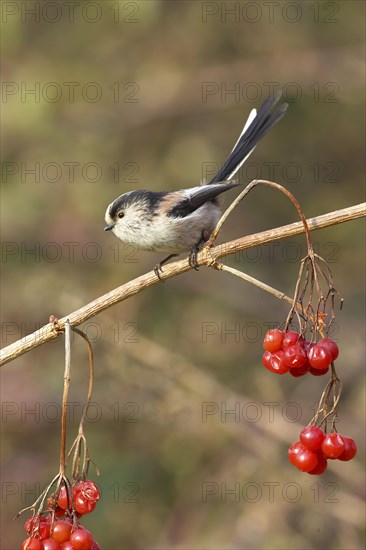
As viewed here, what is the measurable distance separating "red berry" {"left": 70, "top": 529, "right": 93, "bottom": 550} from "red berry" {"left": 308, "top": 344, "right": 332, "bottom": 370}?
741mm

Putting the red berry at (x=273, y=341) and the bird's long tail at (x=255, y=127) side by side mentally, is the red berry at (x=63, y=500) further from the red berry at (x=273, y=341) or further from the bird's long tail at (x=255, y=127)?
the bird's long tail at (x=255, y=127)

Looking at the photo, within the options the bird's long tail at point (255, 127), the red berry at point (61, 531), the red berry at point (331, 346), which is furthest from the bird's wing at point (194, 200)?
the red berry at point (61, 531)

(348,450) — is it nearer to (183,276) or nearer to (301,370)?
(301,370)

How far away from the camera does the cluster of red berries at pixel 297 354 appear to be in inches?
82.6

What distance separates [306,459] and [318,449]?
0.05 metres

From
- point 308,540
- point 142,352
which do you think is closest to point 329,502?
point 308,540

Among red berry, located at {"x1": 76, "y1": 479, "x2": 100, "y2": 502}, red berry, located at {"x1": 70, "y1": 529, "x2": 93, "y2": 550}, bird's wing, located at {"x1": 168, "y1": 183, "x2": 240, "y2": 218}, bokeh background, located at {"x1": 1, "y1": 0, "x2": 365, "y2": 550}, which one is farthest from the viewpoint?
bokeh background, located at {"x1": 1, "y1": 0, "x2": 365, "y2": 550}

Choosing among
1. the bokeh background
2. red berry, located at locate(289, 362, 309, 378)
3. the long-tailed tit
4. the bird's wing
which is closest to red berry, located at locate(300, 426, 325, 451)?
red berry, located at locate(289, 362, 309, 378)

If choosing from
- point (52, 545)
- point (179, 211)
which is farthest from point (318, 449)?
point (179, 211)

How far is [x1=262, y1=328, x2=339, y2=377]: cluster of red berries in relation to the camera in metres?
2.10

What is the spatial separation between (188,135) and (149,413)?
237 cm

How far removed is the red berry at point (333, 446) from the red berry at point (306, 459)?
34 mm

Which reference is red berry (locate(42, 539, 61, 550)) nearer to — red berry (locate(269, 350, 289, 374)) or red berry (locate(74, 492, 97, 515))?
red berry (locate(74, 492, 97, 515))

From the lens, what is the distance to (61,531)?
6.57 feet
